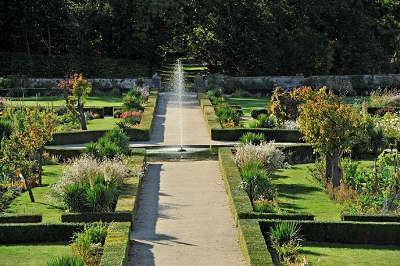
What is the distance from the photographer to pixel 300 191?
20.4 metres

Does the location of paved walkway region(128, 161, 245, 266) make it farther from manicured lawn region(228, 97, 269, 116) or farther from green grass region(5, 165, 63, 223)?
manicured lawn region(228, 97, 269, 116)

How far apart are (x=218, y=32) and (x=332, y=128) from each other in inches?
1211

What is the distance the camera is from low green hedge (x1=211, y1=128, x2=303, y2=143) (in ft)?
91.1

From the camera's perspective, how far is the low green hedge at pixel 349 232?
15570 millimetres

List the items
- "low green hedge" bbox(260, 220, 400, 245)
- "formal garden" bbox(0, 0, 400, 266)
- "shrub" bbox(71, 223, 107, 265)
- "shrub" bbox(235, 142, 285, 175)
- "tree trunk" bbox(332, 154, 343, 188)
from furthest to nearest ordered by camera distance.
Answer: "shrub" bbox(235, 142, 285, 175)
"tree trunk" bbox(332, 154, 343, 188)
"low green hedge" bbox(260, 220, 400, 245)
"formal garden" bbox(0, 0, 400, 266)
"shrub" bbox(71, 223, 107, 265)

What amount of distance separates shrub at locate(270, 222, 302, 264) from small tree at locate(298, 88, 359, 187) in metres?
5.40

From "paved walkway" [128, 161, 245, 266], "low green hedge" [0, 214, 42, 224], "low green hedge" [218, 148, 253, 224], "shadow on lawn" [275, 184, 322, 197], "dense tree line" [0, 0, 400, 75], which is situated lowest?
"shadow on lawn" [275, 184, 322, 197]

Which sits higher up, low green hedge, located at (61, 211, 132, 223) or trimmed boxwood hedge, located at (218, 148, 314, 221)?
trimmed boxwood hedge, located at (218, 148, 314, 221)

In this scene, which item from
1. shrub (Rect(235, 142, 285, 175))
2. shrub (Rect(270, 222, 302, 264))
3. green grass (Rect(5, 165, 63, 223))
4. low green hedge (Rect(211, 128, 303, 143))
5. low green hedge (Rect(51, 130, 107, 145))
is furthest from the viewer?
low green hedge (Rect(211, 128, 303, 143))

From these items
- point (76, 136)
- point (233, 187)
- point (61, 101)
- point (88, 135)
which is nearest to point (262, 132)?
point (88, 135)

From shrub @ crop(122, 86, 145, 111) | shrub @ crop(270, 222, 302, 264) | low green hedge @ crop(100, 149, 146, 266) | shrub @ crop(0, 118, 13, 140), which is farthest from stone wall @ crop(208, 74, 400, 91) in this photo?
shrub @ crop(270, 222, 302, 264)

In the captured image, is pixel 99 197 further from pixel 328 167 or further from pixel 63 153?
pixel 63 153

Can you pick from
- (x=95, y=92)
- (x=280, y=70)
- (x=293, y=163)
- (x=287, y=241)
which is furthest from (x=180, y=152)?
(x=280, y=70)

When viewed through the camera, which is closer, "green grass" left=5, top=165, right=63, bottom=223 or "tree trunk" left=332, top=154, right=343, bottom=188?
"green grass" left=5, top=165, right=63, bottom=223
